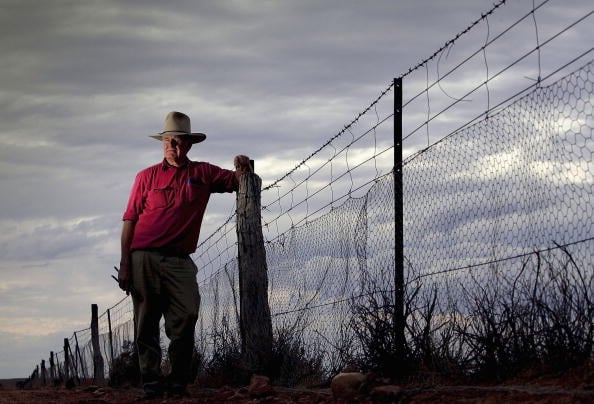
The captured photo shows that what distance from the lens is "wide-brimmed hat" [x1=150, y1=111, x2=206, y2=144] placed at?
30.2ft

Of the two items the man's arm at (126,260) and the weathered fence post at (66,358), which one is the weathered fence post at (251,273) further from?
the weathered fence post at (66,358)

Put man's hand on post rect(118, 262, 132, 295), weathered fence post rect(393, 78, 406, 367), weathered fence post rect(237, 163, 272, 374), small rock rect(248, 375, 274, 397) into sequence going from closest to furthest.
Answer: weathered fence post rect(393, 78, 406, 367), small rock rect(248, 375, 274, 397), man's hand on post rect(118, 262, 132, 295), weathered fence post rect(237, 163, 272, 374)

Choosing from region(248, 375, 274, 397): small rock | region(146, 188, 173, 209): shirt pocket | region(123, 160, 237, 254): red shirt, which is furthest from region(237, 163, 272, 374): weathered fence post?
region(248, 375, 274, 397): small rock

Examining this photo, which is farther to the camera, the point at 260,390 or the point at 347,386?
the point at 260,390

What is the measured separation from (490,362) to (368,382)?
82 centimetres

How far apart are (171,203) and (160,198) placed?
0.37 feet

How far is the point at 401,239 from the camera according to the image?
26.9 ft

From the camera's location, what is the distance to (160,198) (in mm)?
8883

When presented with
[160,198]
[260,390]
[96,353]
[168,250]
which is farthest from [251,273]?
[96,353]

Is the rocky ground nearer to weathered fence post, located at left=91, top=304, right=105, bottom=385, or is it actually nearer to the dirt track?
the dirt track

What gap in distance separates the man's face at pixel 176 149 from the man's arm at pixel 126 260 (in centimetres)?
67

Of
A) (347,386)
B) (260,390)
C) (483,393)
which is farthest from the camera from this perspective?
(260,390)

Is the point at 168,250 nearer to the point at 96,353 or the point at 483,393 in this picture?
the point at 483,393

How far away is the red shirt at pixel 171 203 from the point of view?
8.81 meters
